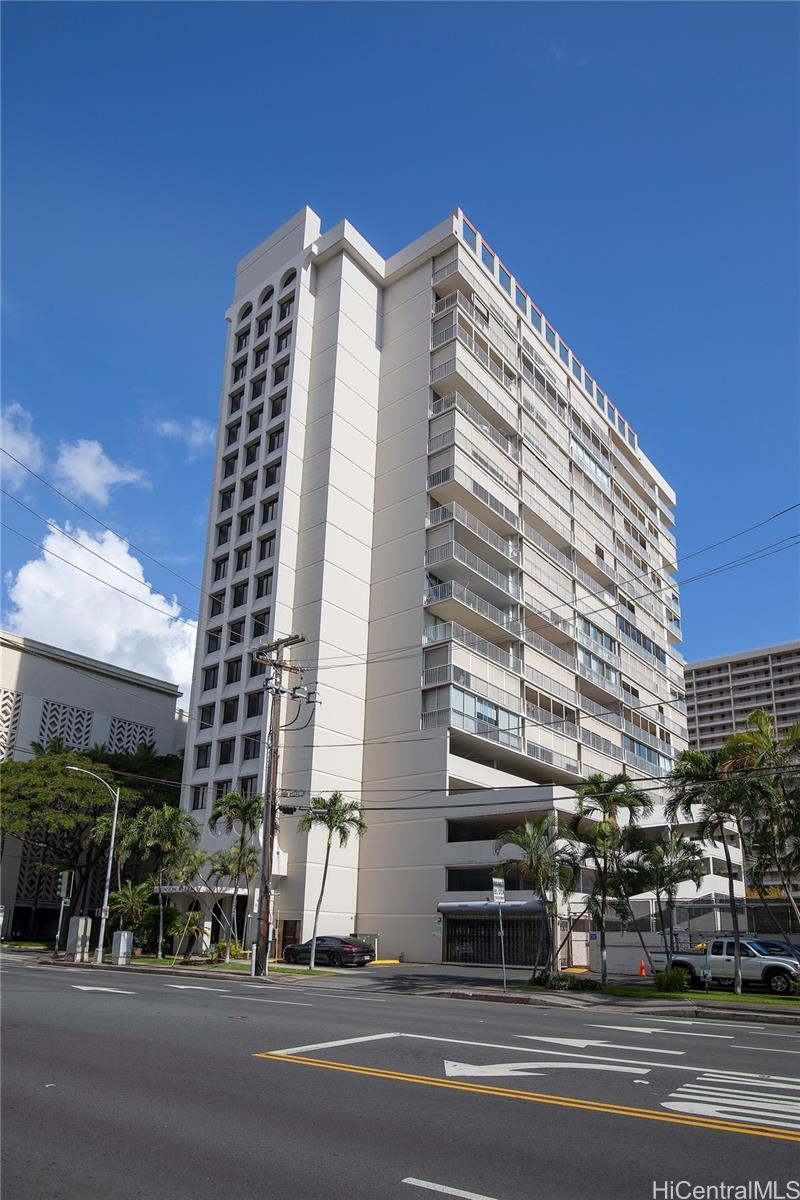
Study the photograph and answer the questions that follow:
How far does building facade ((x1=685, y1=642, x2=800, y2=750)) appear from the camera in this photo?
137 metres

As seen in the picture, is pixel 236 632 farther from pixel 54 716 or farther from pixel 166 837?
pixel 54 716

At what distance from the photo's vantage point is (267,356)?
2319 inches

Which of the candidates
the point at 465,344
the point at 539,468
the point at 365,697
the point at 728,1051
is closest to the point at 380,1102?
the point at 728,1051

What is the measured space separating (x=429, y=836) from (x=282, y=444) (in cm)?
2511

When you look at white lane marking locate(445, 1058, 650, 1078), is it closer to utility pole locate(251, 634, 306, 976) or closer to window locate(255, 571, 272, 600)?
utility pole locate(251, 634, 306, 976)

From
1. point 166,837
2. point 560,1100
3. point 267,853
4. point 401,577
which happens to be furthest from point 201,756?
point 560,1100

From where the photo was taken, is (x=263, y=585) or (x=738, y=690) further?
(x=738, y=690)

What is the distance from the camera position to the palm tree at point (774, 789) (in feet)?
95.8

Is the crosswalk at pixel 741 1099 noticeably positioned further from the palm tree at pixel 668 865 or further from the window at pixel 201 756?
the window at pixel 201 756

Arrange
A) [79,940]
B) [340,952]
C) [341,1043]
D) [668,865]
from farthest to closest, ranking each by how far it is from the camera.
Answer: [79,940], [340,952], [668,865], [341,1043]

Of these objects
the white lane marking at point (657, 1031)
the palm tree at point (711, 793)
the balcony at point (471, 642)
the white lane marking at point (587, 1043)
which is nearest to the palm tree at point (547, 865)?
the palm tree at point (711, 793)

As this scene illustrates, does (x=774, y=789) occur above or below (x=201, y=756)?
below

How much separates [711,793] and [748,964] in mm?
5739

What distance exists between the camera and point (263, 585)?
52938 millimetres
